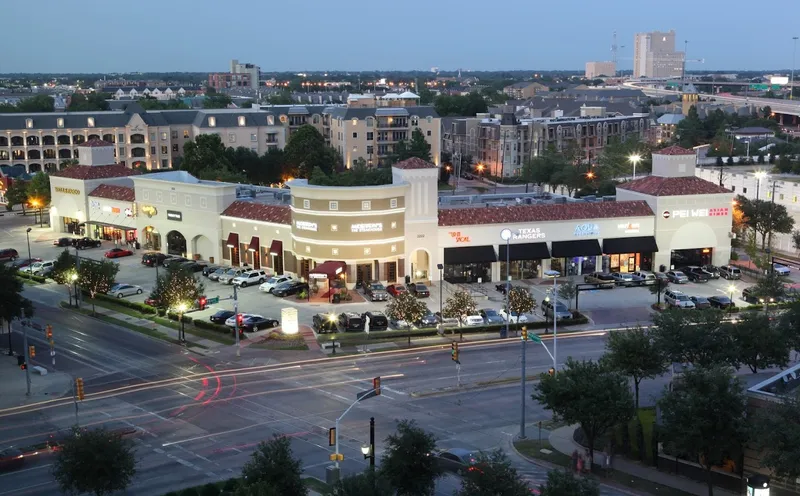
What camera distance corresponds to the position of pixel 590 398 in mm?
39594

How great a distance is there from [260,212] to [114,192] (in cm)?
2419

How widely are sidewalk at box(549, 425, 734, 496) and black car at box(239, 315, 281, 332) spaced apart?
88.5ft

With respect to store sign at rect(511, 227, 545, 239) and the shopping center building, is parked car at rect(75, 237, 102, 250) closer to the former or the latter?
the shopping center building

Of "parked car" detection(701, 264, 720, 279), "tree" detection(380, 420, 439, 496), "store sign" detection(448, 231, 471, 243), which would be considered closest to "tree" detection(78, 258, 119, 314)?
"store sign" detection(448, 231, 471, 243)

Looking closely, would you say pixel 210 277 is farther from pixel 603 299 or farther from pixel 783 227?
pixel 783 227

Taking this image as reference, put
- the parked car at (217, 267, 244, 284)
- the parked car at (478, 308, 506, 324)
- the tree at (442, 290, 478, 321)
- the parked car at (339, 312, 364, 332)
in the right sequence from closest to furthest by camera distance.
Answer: the tree at (442, 290, 478, 321) → the parked car at (339, 312, 364, 332) → the parked car at (478, 308, 506, 324) → the parked car at (217, 267, 244, 284)

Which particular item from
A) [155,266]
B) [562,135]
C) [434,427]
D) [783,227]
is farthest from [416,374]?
[562,135]

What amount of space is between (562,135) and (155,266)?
3454 inches

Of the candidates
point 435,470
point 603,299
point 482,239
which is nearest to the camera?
point 435,470

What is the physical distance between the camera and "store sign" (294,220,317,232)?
3078 inches

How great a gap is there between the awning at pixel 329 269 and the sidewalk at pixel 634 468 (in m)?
32.6

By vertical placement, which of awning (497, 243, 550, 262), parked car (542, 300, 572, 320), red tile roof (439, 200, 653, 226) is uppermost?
red tile roof (439, 200, 653, 226)

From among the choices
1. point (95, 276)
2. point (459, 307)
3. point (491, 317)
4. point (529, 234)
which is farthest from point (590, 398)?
point (95, 276)

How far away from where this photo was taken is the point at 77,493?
3625cm
